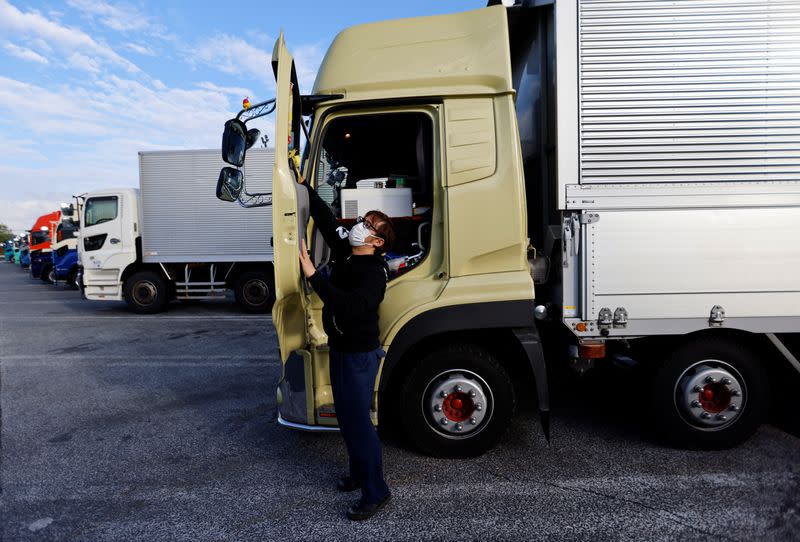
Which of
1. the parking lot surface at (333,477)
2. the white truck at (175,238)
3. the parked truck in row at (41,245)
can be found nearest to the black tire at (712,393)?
the parking lot surface at (333,477)

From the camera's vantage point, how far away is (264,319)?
9.58 metres

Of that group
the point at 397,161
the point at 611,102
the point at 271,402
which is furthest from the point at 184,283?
the point at 611,102

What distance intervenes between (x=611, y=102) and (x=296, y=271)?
2.27m

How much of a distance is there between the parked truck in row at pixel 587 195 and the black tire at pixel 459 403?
0.01 meters

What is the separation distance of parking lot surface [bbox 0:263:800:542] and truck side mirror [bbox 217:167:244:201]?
6.39 ft

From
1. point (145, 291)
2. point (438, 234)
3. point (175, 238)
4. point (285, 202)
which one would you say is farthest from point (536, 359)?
point (145, 291)

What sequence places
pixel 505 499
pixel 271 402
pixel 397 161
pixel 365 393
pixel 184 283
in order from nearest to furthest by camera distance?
pixel 365 393
pixel 505 499
pixel 397 161
pixel 271 402
pixel 184 283

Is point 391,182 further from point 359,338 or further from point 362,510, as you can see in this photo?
point 362,510

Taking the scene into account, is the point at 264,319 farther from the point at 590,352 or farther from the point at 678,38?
the point at 678,38

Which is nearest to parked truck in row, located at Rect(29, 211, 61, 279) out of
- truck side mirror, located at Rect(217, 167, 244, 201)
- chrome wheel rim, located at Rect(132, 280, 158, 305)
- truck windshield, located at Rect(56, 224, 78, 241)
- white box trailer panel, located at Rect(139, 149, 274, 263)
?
truck windshield, located at Rect(56, 224, 78, 241)

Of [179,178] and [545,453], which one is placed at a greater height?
[179,178]

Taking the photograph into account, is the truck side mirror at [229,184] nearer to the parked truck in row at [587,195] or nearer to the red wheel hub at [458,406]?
the parked truck in row at [587,195]

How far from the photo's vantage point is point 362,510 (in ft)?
8.88

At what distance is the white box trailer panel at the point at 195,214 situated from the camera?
9773mm
